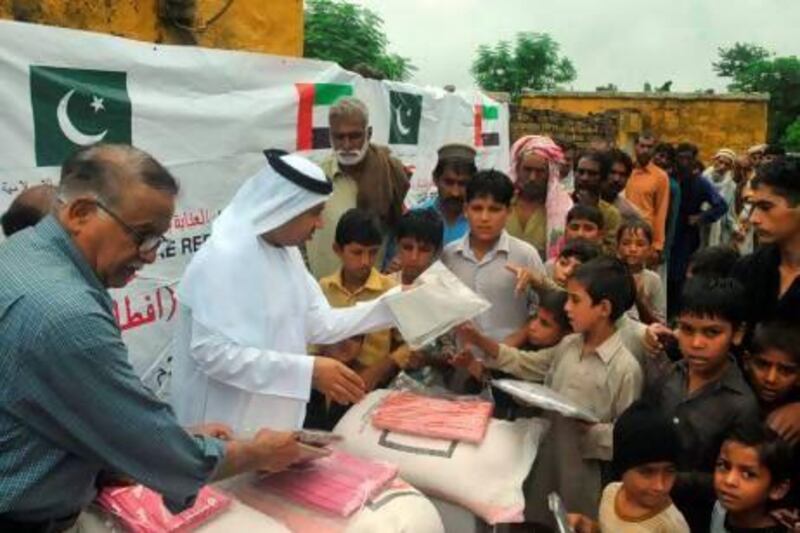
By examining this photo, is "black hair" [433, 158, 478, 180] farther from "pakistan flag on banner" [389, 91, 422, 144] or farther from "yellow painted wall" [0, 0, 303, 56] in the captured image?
"pakistan flag on banner" [389, 91, 422, 144]

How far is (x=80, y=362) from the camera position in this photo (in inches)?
62.2

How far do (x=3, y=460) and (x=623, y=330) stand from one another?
2.52 meters

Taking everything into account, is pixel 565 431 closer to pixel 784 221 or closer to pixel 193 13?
pixel 784 221

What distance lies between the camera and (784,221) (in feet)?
9.71

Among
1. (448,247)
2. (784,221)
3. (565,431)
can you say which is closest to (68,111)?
(448,247)

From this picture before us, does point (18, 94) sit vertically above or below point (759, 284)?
above

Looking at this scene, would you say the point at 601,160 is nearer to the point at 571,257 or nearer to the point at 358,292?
the point at 571,257

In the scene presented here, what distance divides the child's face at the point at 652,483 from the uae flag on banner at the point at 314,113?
→ 3295 millimetres

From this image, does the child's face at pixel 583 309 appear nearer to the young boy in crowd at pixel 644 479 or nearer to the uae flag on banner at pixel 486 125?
the young boy in crowd at pixel 644 479

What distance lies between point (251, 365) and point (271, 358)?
2.8 inches

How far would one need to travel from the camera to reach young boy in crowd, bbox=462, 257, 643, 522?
3.07 m

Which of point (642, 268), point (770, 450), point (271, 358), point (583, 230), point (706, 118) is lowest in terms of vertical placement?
point (770, 450)

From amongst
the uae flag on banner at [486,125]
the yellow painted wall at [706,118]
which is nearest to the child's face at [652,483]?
the uae flag on banner at [486,125]

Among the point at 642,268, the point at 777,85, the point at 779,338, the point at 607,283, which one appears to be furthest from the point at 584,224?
the point at 777,85
